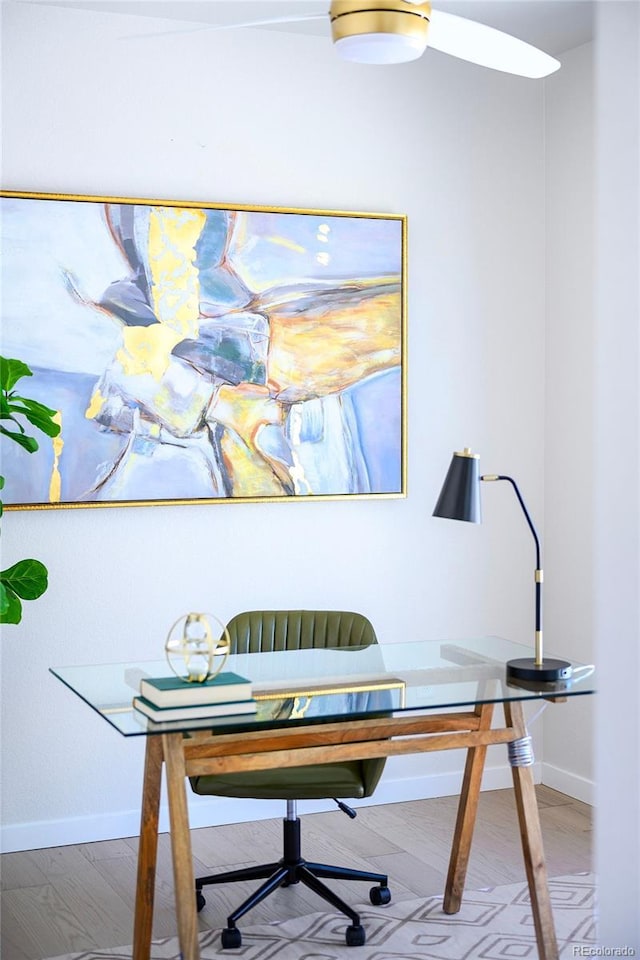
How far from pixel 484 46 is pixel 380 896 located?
2.28m

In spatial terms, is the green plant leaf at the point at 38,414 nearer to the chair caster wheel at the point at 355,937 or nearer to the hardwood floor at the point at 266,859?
the hardwood floor at the point at 266,859

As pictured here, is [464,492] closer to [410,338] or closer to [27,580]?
[27,580]

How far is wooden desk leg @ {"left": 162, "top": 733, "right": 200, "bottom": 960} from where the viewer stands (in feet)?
7.31

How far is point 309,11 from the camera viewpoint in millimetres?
3582

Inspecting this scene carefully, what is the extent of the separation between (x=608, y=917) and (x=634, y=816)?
0.09 meters

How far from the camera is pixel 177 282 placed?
3.62 metres

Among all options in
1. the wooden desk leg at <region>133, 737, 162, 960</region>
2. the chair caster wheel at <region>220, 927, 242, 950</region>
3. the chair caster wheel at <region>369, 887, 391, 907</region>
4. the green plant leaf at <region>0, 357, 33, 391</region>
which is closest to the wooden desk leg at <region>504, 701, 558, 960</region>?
the chair caster wheel at <region>369, 887, 391, 907</region>

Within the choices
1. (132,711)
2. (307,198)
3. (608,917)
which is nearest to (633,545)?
(608,917)

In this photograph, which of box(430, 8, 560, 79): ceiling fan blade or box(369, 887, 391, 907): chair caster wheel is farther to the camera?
box(369, 887, 391, 907): chair caster wheel

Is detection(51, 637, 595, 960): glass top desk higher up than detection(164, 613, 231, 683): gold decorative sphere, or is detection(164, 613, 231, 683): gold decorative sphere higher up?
detection(164, 613, 231, 683): gold decorative sphere

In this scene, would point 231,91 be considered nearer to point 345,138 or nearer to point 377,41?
point 345,138

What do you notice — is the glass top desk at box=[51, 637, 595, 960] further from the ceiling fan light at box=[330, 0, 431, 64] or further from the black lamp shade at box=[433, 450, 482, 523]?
the ceiling fan light at box=[330, 0, 431, 64]

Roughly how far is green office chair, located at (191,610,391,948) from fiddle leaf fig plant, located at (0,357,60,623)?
60cm

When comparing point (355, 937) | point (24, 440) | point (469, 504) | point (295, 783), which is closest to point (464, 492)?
point (469, 504)
